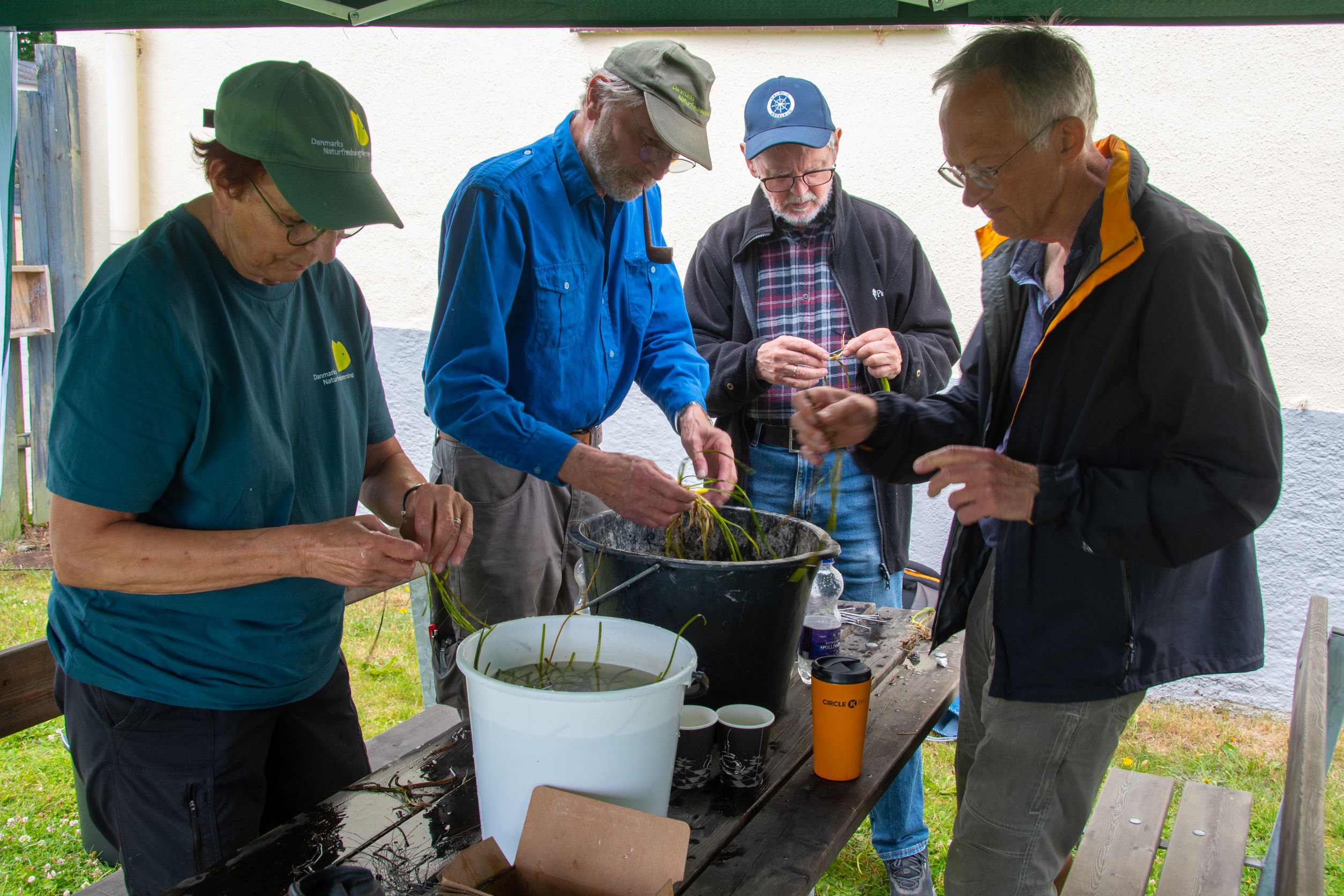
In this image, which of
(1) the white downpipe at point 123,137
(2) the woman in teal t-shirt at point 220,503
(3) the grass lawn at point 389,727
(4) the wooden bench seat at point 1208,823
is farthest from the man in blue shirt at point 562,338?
(1) the white downpipe at point 123,137

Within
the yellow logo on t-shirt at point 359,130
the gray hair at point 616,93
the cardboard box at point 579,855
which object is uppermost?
the gray hair at point 616,93

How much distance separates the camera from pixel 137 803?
1.69 meters

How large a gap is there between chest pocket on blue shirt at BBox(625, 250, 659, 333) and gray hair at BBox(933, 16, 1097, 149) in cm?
118

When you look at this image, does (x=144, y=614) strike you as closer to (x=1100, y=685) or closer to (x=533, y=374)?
(x=533, y=374)

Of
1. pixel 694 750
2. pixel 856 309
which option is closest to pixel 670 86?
pixel 856 309

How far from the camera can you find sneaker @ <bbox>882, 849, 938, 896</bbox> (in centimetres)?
296

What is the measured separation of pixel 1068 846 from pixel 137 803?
1.74 metres

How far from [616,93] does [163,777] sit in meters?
1.81

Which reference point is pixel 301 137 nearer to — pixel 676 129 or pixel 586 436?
pixel 676 129

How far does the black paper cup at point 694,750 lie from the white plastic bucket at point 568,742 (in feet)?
0.91

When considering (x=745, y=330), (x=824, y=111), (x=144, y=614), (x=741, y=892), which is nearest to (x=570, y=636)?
(x=741, y=892)

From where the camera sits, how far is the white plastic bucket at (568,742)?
1.28 meters

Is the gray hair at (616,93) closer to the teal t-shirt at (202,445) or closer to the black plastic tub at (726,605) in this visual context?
the teal t-shirt at (202,445)

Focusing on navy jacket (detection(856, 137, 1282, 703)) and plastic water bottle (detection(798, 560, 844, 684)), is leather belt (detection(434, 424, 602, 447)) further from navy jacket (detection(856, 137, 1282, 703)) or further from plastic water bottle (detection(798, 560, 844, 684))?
navy jacket (detection(856, 137, 1282, 703))
